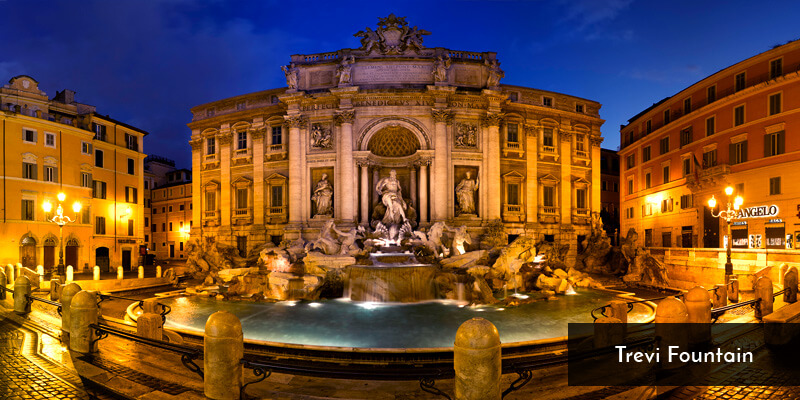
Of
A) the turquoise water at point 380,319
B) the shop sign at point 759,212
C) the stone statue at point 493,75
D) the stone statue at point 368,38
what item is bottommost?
the turquoise water at point 380,319

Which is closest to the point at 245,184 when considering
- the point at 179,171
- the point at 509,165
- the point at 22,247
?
the point at 22,247

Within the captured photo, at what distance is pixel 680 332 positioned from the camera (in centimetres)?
617

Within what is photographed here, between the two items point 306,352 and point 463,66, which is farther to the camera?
point 463,66

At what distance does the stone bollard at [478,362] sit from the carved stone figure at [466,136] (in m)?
21.6

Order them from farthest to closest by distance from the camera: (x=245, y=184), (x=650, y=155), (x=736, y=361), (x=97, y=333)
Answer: (x=650, y=155) < (x=245, y=184) < (x=97, y=333) < (x=736, y=361)

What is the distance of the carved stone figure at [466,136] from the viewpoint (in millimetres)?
25359

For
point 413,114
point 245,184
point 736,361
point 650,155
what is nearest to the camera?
point 736,361

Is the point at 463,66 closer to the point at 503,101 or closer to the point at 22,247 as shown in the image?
A: the point at 503,101

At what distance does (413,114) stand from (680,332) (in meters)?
20.4

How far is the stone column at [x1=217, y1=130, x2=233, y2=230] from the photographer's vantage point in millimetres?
29312

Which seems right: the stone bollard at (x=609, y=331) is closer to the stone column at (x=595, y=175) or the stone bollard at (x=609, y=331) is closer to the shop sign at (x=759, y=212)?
the stone column at (x=595, y=175)

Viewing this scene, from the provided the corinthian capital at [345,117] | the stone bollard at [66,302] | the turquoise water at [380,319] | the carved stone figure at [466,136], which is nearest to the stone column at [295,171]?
the corinthian capital at [345,117]

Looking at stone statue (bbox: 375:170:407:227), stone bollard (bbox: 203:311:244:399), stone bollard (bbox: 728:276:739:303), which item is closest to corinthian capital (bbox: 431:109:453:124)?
stone statue (bbox: 375:170:407:227)

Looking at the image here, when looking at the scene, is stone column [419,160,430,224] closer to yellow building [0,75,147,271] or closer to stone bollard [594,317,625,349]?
stone bollard [594,317,625,349]
